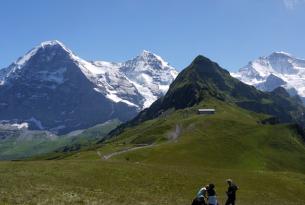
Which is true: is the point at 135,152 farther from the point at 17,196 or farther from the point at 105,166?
the point at 17,196

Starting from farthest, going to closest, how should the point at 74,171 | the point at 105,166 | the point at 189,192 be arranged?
1. the point at 105,166
2. the point at 74,171
3. the point at 189,192

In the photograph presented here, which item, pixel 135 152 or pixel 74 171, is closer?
pixel 74 171

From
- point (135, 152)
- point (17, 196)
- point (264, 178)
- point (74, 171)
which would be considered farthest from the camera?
point (135, 152)

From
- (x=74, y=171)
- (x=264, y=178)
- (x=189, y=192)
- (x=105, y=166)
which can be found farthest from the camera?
(x=264, y=178)

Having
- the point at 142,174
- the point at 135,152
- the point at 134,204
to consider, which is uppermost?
the point at 135,152

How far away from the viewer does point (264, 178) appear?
85.1m

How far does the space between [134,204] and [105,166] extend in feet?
88.6

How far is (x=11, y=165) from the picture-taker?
75.8 m

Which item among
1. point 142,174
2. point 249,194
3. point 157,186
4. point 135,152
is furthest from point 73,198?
point 135,152

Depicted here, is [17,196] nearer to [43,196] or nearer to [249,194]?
[43,196]

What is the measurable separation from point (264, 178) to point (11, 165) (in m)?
41.7

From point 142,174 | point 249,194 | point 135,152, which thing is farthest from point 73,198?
point 135,152

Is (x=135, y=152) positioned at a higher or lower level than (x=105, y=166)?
higher

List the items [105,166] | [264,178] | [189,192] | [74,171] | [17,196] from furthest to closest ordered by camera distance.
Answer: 1. [264,178]
2. [105,166]
3. [74,171]
4. [189,192]
5. [17,196]
